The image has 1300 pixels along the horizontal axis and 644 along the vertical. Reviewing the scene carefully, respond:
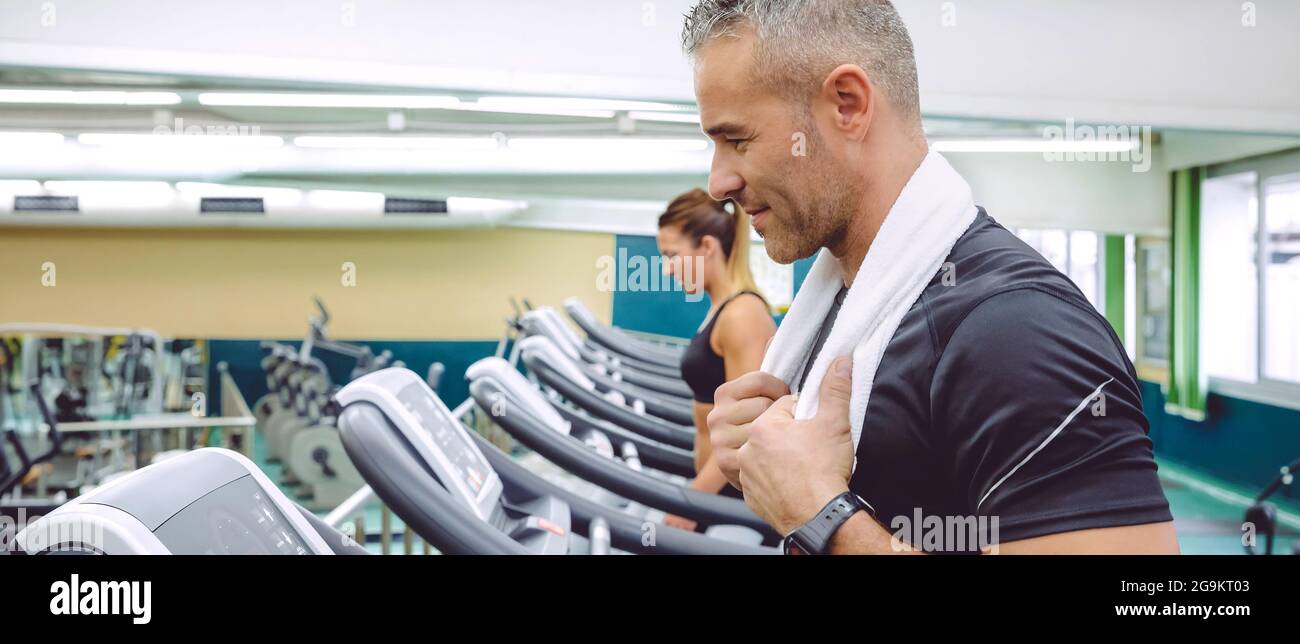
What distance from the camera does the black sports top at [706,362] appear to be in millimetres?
2576

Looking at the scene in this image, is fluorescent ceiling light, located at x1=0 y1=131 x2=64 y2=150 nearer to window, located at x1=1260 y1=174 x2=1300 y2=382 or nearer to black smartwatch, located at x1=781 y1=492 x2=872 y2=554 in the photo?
black smartwatch, located at x1=781 y1=492 x2=872 y2=554

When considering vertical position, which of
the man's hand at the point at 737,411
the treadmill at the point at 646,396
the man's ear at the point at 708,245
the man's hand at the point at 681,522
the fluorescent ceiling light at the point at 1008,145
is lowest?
Result: the man's hand at the point at 681,522

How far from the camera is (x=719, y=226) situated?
272cm

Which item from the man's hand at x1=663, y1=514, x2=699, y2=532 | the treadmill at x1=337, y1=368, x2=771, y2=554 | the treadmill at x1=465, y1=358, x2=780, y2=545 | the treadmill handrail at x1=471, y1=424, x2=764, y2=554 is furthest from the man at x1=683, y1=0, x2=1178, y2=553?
the man's hand at x1=663, y1=514, x2=699, y2=532

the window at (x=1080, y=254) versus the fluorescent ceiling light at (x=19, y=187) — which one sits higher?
the fluorescent ceiling light at (x=19, y=187)

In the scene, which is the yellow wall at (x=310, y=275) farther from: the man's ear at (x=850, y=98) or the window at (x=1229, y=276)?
the man's ear at (x=850, y=98)

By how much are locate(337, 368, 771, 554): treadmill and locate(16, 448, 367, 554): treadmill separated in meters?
0.16

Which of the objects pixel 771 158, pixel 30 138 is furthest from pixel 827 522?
pixel 30 138

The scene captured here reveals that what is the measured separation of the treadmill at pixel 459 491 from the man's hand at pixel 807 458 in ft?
1.70

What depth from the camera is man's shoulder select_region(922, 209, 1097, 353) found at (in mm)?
780

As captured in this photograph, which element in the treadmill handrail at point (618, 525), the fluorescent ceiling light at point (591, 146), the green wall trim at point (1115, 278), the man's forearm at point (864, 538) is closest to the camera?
the man's forearm at point (864, 538)

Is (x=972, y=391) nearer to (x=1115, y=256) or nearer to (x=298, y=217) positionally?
(x=1115, y=256)

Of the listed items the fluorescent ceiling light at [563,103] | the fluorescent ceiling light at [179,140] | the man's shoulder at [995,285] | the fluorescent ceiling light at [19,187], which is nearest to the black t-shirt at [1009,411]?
the man's shoulder at [995,285]

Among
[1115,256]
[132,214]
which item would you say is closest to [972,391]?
[1115,256]
